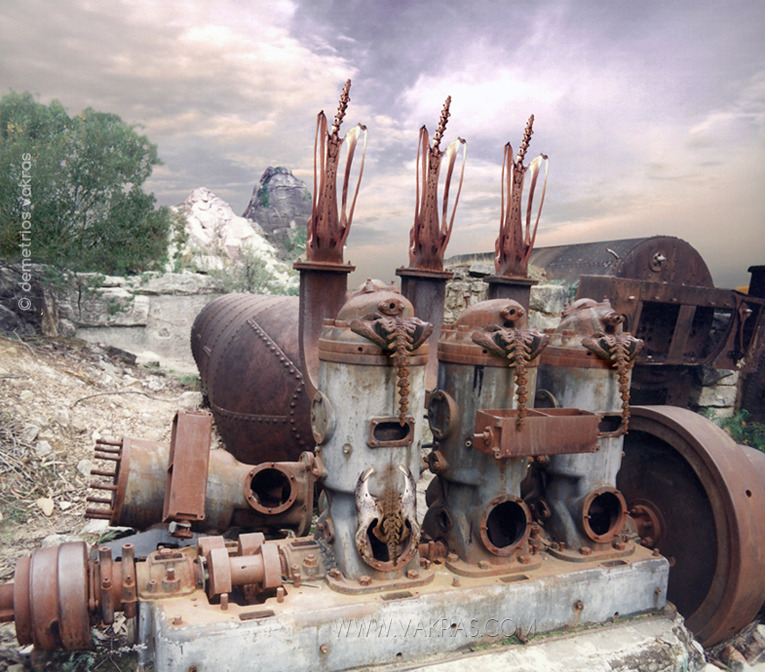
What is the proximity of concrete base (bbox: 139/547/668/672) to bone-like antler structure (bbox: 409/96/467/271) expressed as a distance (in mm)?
2122

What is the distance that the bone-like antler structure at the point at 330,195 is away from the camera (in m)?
3.64

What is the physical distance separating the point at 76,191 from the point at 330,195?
707cm

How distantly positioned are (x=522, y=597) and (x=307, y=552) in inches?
48.6

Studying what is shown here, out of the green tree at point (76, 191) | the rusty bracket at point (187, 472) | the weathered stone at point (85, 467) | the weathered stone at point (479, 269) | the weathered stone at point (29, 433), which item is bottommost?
the weathered stone at point (85, 467)

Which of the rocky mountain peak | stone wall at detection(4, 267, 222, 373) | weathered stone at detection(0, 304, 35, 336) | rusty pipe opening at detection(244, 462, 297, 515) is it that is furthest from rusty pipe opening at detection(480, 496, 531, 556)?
the rocky mountain peak

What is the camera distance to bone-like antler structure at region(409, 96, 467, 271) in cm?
402

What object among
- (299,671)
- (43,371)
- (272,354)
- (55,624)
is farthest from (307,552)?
(43,371)

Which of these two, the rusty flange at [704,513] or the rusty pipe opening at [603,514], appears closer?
the rusty flange at [704,513]

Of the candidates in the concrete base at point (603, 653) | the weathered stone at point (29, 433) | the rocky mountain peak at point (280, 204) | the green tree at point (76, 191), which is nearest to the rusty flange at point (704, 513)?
the concrete base at point (603, 653)

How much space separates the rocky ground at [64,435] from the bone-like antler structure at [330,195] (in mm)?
2599

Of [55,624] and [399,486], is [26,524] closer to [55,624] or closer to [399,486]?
[55,624]

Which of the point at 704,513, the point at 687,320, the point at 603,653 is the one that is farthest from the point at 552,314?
the point at 603,653

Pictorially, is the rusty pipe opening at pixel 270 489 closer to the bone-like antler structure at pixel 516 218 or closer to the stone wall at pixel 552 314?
the bone-like antler structure at pixel 516 218

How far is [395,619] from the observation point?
112 inches
